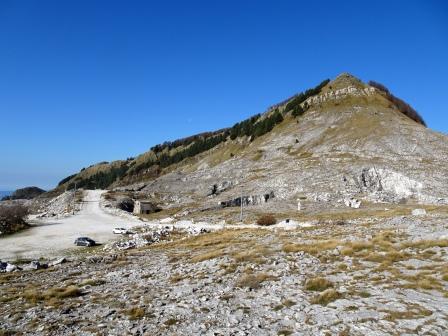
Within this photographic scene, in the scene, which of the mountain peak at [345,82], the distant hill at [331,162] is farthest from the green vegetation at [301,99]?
the mountain peak at [345,82]

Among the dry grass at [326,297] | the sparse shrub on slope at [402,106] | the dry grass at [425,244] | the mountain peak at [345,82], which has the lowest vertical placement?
the dry grass at [326,297]

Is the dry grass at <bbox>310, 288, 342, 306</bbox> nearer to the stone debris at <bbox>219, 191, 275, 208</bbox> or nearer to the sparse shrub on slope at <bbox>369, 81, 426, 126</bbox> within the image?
the stone debris at <bbox>219, 191, 275, 208</bbox>

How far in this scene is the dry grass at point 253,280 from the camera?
68.4 feet

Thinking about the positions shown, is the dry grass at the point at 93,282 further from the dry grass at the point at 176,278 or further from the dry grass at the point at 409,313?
the dry grass at the point at 409,313

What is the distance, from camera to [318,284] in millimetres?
19391

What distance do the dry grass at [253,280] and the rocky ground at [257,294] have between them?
0.20 ft

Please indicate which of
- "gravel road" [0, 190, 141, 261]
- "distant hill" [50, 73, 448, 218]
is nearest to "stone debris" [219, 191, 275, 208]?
"distant hill" [50, 73, 448, 218]

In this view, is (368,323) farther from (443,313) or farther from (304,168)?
(304,168)

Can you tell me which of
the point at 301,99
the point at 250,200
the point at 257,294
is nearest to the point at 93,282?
the point at 257,294

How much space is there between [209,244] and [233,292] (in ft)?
71.9

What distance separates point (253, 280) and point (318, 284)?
389 centimetres

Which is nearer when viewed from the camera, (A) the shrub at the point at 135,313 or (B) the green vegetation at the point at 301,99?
(A) the shrub at the point at 135,313

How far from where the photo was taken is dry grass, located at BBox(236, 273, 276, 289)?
2084cm

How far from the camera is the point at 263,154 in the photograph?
135m
